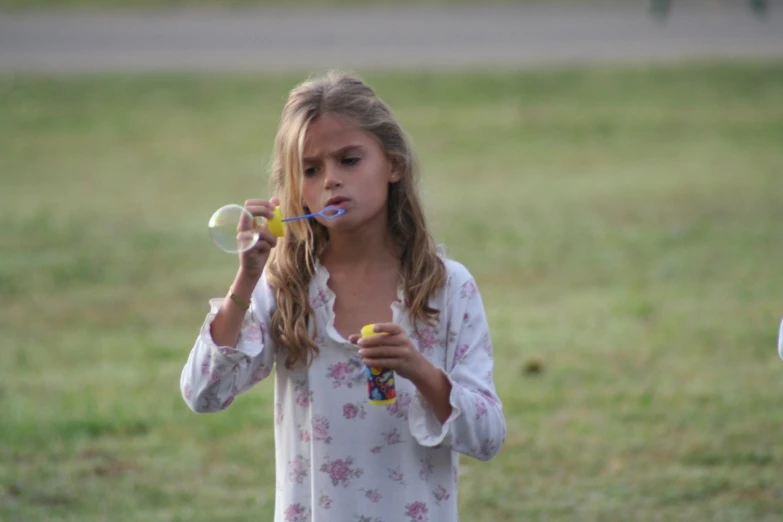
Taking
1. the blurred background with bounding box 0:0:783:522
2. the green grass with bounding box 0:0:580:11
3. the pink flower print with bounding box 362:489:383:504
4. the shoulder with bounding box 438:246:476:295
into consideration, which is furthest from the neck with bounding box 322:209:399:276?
the green grass with bounding box 0:0:580:11

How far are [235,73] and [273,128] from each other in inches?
88.0

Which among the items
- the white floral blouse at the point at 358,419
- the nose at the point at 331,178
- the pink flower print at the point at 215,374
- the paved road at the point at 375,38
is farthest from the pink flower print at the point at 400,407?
the paved road at the point at 375,38

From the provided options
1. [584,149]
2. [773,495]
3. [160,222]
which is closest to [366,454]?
[773,495]

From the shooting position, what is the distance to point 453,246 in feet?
28.6

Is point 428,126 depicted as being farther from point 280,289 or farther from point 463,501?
point 280,289

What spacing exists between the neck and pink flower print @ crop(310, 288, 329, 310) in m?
0.08

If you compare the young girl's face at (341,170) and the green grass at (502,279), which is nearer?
the young girl's face at (341,170)

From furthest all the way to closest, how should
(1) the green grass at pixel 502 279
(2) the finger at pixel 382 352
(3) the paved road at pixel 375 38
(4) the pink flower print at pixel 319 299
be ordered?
(3) the paved road at pixel 375 38 < (1) the green grass at pixel 502 279 < (4) the pink flower print at pixel 319 299 < (2) the finger at pixel 382 352

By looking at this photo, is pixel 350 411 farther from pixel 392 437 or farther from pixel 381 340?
pixel 381 340

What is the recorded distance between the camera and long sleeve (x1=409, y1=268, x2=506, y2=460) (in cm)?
250

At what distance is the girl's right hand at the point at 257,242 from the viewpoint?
250 cm

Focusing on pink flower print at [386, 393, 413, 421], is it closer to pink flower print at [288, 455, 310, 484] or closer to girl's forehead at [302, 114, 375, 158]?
pink flower print at [288, 455, 310, 484]

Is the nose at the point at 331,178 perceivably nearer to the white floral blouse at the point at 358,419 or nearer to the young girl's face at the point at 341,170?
the young girl's face at the point at 341,170

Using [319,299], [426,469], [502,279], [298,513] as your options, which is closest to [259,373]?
[319,299]
